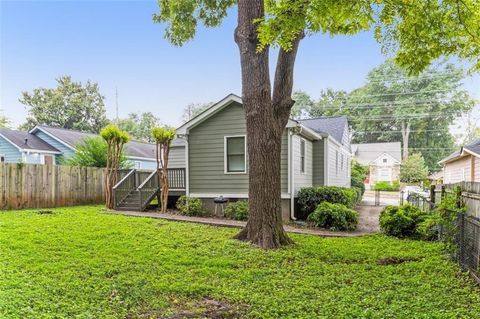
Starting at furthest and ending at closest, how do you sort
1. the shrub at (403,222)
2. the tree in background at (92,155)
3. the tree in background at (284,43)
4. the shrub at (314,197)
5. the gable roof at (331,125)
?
the gable roof at (331,125)
the tree in background at (92,155)
the shrub at (314,197)
the shrub at (403,222)
the tree in background at (284,43)

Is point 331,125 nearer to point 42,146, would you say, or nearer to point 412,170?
point 42,146

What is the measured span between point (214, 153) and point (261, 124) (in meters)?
4.84

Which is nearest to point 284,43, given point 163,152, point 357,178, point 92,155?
point 163,152

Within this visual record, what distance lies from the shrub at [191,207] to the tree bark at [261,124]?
429cm

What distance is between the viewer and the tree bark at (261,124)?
6.35 metres

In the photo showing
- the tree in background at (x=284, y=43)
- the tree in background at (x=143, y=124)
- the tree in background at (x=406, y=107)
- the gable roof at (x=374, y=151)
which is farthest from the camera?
the tree in background at (x=143, y=124)

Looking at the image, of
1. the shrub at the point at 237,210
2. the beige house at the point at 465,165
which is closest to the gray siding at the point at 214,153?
the shrub at the point at 237,210

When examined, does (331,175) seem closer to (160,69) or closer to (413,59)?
(413,59)

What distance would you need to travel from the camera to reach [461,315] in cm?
312

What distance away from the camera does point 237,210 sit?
9.89 m

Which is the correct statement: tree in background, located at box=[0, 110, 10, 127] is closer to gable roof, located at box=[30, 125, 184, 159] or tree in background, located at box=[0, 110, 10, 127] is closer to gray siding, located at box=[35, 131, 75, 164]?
gable roof, located at box=[30, 125, 184, 159]

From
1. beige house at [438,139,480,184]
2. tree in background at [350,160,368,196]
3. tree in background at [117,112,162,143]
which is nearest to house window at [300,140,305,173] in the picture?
beige house at [438,139,480,184]

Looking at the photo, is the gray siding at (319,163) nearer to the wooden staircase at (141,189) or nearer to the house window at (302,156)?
the house window at (302,156)

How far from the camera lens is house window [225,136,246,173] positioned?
10.8 m
